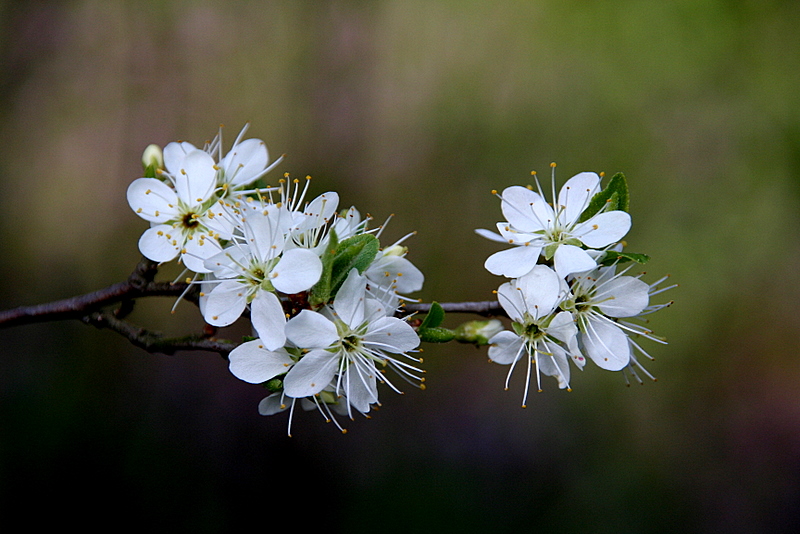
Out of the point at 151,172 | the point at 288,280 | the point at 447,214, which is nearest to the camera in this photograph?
the point at 288,280

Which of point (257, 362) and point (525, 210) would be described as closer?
point (257, 362)

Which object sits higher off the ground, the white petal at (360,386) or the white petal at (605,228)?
the white petal at (605,228)

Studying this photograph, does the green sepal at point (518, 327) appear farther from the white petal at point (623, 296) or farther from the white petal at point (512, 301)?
the white petal at point (623, 296)

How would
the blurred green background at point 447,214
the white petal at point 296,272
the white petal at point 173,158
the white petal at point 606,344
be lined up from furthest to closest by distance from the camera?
the blurred green background at point 447,214
the white petal at point 173,158
the white petal at point 606,344
the white petal at point 296,272

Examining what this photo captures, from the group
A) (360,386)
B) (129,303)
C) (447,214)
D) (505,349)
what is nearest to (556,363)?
(505,349)

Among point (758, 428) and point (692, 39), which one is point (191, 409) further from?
point (692, 39)

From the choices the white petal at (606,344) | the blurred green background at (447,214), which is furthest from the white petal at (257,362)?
the blurred green background at (447,214)

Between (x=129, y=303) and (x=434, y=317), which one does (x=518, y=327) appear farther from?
(x=129, y=303)

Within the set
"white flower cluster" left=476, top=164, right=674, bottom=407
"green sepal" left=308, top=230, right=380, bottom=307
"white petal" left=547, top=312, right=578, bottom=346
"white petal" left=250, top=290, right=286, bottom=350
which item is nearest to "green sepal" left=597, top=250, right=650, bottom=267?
"white flower cluster" left=476, top=164, right=674, bottom=407
